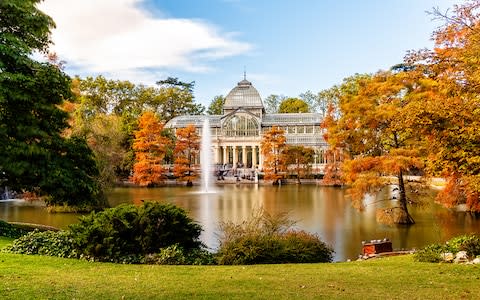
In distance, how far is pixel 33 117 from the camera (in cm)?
1243

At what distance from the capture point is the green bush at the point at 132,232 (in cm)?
859

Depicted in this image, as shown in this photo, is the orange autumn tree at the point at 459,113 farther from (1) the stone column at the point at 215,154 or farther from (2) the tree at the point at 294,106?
(2) the tree at the point at 294,106

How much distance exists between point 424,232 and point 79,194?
11.2 meters

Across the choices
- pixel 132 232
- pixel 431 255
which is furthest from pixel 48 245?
pixel 431 255

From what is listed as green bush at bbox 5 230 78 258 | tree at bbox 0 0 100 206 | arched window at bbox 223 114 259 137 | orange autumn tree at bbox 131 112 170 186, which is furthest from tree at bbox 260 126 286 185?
green bush at bbox 5 230 78 258

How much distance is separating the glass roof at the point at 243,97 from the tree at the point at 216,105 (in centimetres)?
1669

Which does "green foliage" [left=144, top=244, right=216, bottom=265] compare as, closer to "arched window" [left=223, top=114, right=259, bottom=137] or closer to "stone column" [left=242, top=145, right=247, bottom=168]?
"stone column" [left=242, top=145, right=247, bottom=168]

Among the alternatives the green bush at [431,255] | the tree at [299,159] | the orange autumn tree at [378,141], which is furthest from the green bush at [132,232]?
the tree at [299,159]

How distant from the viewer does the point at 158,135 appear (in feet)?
135

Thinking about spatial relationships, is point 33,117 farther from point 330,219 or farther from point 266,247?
point 330,219

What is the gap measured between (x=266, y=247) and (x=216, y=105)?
224 ft

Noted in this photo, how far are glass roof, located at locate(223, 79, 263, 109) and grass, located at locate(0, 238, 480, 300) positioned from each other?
49.7 metres

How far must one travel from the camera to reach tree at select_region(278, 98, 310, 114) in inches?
2692

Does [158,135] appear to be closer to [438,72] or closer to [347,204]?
[347,204]
